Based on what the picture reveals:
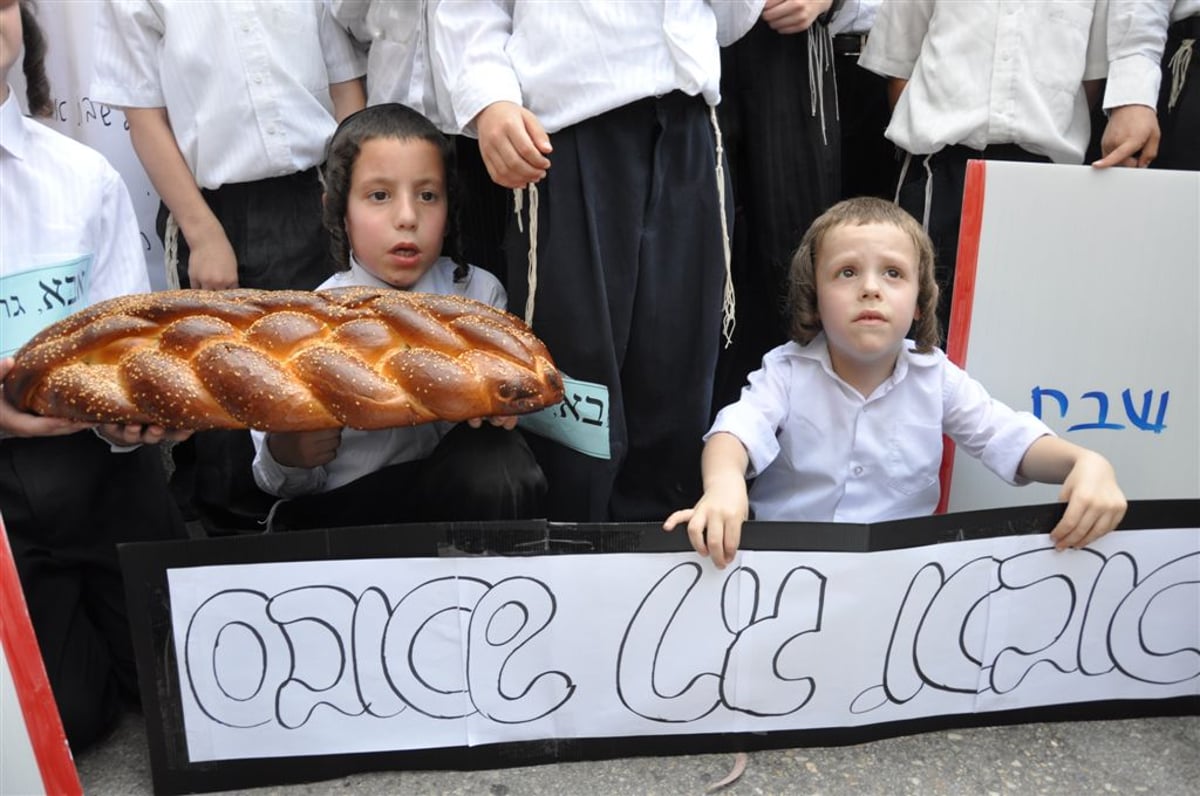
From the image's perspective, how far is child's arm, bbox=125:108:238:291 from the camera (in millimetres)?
1805

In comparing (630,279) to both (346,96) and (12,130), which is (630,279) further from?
(12,130)

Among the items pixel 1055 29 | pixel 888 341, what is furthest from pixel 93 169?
pixel 1055 29

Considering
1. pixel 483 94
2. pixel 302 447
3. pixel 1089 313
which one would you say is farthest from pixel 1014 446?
pixel 302 447

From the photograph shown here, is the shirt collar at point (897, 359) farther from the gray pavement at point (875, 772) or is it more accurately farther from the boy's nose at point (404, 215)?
the boy's nose at point (404, 215)

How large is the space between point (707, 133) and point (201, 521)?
1.26 meters

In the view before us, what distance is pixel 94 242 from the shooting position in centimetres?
153

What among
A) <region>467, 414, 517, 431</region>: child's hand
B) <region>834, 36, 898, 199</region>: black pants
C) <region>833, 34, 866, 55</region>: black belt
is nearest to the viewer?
<region>467, 414, 517, 431</region>: child's hand

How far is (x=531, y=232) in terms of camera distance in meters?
1.52

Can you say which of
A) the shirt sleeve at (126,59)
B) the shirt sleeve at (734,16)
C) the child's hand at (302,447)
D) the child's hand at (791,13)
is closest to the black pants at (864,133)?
the child's hand at (791,13)

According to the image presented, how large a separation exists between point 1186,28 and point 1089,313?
1.80 ft

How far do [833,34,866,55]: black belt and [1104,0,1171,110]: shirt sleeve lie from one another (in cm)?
47

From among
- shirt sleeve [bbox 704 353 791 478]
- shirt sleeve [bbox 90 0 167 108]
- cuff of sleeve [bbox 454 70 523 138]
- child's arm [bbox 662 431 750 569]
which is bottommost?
child's arm [bbox 662 431 750 569]

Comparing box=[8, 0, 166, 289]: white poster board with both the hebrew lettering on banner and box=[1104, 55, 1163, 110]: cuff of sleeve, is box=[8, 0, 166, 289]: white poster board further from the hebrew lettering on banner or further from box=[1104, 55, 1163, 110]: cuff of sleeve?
box=[1104, 55, 1163, 110]: cuff of sleeve

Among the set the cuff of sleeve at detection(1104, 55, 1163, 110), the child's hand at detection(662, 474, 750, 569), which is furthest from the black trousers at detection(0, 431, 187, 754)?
the cuff of sleeve at detection(1104, 55, 1163, 110)
